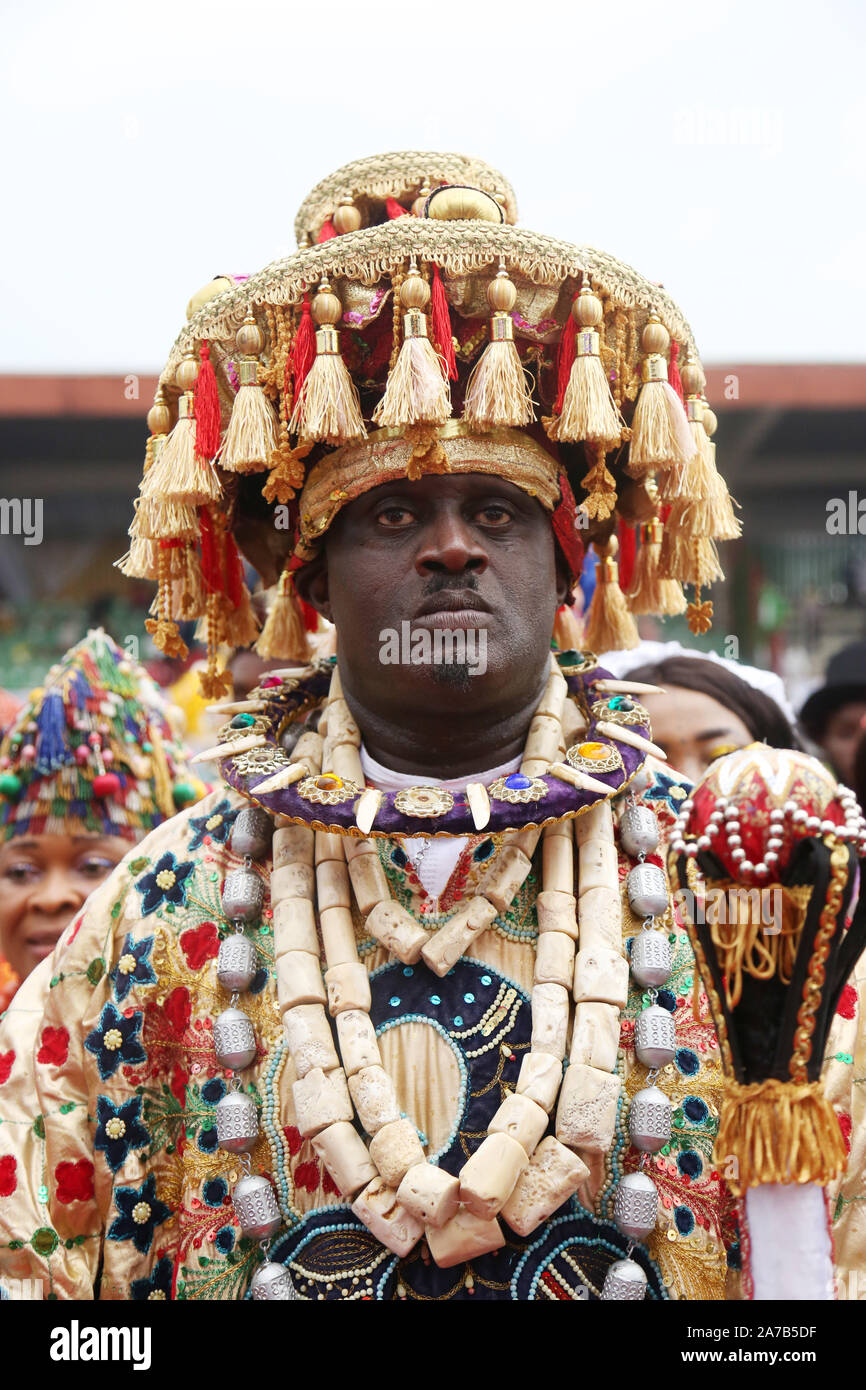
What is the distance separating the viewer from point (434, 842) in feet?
9.29

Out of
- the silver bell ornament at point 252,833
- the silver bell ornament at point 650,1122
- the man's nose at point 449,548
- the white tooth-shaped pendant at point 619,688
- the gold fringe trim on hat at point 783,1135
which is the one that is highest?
the man's nose at point 449,548

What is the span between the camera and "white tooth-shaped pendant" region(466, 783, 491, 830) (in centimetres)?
262

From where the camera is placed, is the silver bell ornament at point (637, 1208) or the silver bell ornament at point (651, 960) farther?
the silver bell ornament at point (651, 960)

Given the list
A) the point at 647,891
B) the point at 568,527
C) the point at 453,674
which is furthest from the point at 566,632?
the point at 647,891

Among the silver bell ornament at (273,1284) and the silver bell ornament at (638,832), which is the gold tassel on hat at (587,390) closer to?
the silver bell ornament at (638,832)

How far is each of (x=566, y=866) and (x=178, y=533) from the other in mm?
1069

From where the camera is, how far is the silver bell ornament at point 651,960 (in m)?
2.62

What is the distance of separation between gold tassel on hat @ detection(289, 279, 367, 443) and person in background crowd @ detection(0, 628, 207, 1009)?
168 centimetres

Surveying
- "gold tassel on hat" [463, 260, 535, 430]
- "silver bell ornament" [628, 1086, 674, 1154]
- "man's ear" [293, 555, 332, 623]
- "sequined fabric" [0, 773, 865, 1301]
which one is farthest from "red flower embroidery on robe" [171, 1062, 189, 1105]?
"gold tassel on hat" [463, 260, 535, 430]

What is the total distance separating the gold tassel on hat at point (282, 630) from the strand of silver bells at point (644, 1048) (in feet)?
3.47

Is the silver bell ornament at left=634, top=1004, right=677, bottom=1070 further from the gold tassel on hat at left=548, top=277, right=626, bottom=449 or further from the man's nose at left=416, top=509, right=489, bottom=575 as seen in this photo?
the gold tassel on hat at left=548, top=277, right=626, bottom=449

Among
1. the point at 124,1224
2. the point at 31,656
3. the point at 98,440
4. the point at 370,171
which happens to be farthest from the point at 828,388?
the point at 124,1224

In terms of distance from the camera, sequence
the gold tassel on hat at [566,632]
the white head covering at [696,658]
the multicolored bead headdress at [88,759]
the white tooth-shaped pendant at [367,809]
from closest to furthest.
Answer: the white tooth-shaped pendant at [367,809] < the gold tassel on hat at [566,632] < the multicolored bead headdress at [88,759] < the white head covering at [696,658]

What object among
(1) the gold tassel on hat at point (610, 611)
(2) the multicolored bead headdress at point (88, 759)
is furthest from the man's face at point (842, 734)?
(2) the multicolored bead headdress at point (88, 759)
